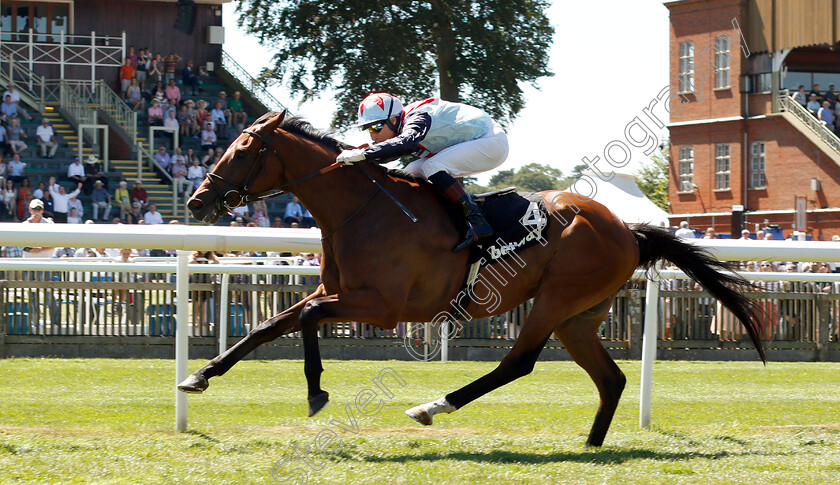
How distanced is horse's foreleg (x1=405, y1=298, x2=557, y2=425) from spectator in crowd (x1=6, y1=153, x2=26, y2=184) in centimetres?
1394

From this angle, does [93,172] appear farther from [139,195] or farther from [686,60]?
[686,60]

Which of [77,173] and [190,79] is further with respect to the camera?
[190,79]

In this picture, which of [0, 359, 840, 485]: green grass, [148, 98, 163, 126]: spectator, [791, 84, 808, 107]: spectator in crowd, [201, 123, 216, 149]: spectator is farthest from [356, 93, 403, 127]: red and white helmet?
[791, 84, 808, 107]: spectator in crowd

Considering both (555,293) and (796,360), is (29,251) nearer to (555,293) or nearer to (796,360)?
(555,293)

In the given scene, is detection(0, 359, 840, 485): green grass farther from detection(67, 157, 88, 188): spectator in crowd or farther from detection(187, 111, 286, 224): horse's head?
detection(67, 157, 88, 188): spectator in crowd

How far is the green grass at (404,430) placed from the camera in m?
4.27

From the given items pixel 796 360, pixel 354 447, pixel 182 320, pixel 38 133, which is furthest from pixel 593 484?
pixel 38 133

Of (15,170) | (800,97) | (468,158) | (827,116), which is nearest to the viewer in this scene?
(468,158)

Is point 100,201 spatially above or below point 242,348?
above

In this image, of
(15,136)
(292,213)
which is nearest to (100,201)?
(15,136)

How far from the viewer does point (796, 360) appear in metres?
11.4

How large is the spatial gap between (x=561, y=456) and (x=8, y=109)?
16899 millimetres

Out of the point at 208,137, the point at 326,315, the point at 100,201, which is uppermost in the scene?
the point at 208,137

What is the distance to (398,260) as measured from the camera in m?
5.07
